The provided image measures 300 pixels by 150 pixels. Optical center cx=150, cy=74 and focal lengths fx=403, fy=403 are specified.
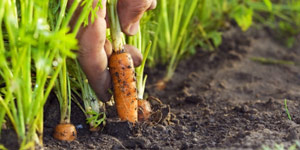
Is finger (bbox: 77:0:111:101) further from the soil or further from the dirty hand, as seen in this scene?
the soil

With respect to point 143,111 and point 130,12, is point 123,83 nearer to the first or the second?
point 143,111

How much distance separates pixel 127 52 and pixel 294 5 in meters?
2.11

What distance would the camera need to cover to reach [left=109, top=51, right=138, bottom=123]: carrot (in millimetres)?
1769

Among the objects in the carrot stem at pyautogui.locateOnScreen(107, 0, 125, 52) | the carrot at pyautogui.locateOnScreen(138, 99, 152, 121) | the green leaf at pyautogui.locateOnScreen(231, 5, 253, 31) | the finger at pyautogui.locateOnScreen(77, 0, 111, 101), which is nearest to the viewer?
the finger at pyautogui.locateOnScreen(77, 0, 111, 101)

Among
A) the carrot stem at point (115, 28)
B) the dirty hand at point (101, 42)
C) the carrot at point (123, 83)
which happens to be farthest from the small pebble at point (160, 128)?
the carrot stem at point (115, 28)

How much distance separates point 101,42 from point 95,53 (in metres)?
0.05

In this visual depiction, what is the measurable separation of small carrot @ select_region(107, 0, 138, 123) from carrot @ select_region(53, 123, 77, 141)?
0.81 ft

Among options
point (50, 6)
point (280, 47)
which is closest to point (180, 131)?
point (50, 6)

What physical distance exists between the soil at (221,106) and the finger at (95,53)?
0.19m

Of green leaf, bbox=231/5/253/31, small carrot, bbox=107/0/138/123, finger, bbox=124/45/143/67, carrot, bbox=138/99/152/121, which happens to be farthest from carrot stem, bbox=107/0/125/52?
green leaf, bbox=231/5/253/31

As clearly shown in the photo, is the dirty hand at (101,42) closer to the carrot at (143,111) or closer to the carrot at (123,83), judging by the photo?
the carrot at (123,83)

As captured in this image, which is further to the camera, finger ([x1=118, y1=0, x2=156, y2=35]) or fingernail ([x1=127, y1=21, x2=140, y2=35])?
fingernail ([x1=127, y1=21, x2=140, y2=35])

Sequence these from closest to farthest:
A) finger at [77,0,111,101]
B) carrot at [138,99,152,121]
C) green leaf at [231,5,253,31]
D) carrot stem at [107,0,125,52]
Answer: finger at [77,0,111,101], carrot stem at [107,0,125,52], carrot at [138,99,152,121], green leaf at [231,5,253,31]

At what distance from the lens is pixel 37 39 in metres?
1.29
